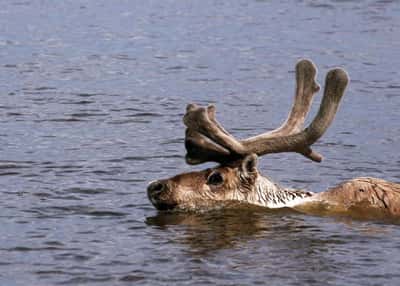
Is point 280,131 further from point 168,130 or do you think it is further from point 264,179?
point 168,130

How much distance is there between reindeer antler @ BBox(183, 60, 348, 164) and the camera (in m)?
9.73

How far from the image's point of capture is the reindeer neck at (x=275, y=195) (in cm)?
1020

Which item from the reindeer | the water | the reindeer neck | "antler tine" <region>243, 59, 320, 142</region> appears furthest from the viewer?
the reindeer neck

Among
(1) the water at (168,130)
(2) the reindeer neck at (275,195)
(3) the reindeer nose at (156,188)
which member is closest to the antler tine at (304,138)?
A: (2) the reindeer neck at (275,195)

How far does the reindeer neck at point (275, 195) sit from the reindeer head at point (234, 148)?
2 cm

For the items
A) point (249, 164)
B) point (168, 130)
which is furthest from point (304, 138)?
Answer: point (168, 130)

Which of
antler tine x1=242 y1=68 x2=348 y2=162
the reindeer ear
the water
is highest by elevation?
antler tine x1=242 y1=68 x2=348 y2=162

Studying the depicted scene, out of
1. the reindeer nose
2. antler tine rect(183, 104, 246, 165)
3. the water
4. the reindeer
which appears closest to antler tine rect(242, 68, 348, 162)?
the reindeer

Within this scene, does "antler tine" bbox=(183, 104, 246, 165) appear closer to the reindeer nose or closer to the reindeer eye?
the reindeer eye

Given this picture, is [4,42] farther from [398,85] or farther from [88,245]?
[88,245]

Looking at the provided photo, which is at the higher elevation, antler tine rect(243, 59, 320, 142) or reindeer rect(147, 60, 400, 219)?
antler tine rect(243, 59, 320, 142)

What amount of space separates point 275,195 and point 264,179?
0.56 ft

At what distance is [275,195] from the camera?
406 inches

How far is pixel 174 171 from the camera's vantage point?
12.0m
